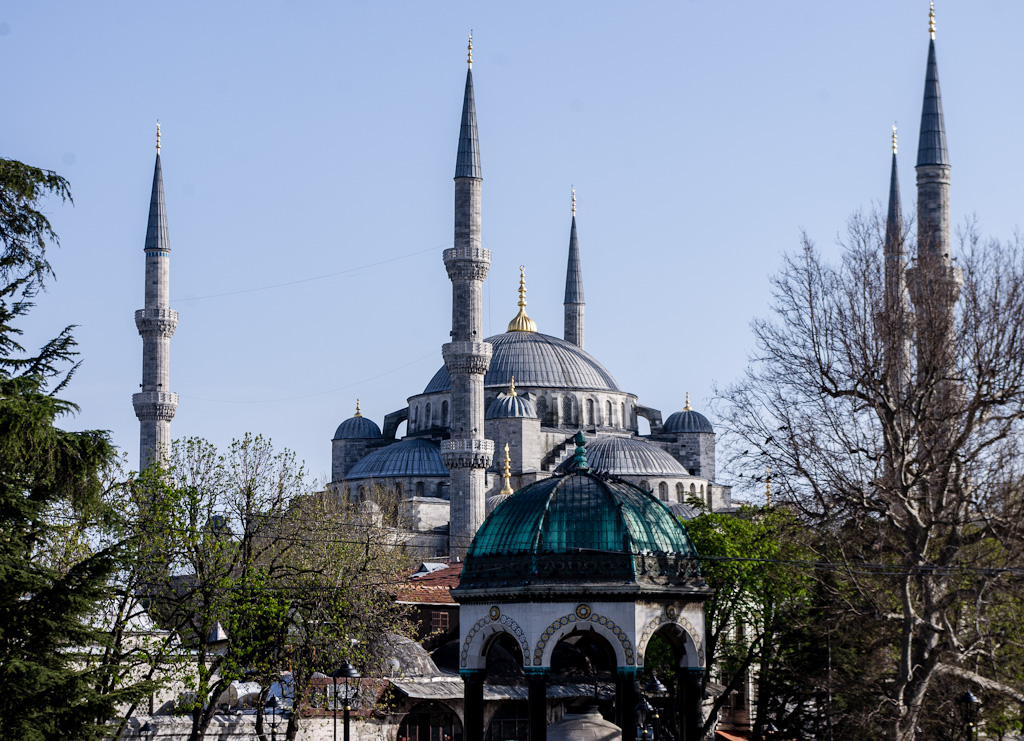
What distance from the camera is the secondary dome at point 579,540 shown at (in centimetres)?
1855

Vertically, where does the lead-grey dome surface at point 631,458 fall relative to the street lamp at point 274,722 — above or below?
above

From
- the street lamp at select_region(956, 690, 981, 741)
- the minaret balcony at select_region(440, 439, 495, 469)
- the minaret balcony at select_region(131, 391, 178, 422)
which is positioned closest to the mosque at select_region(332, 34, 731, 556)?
the minaret balcony at select_region(440, 439, 495, 469)

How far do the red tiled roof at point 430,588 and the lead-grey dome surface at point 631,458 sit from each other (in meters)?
19.8

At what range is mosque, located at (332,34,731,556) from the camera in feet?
181

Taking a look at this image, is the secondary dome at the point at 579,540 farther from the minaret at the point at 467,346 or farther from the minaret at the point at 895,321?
the minaret at the point at 467,346

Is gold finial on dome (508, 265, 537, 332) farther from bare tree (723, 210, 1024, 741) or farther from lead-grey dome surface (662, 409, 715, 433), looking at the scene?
bare tree (723, 210, 1024, 741)

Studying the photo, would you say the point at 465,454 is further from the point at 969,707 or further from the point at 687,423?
the point at 969,707

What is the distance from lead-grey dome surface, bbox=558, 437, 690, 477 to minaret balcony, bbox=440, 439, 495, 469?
30.7 ft

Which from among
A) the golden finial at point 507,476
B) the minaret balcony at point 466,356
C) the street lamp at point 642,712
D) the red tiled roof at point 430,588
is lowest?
the street lamp at point 642,712

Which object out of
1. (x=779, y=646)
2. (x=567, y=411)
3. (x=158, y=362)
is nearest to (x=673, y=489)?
(x=567, y=411)

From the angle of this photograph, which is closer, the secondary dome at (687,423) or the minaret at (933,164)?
the minaret at (933,164)

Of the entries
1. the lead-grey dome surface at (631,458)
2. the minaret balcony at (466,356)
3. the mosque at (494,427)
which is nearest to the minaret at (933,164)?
the mosque at (494,427)

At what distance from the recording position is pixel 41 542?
16469 mm

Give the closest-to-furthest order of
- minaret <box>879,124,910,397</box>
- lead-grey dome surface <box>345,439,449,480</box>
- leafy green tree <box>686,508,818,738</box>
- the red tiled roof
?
1. minaret <box>879,124,910,397</box>
2. leafy green tree <box>686,508,818,738</box>
3. the red tiled roof
4. lead-grey dome surface <box>345,439,449,480</box>
